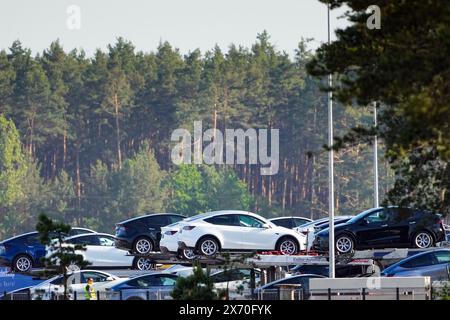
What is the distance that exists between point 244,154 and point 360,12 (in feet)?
278

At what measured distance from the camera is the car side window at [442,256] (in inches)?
1598

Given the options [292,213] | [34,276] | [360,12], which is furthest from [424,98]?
[292,213]

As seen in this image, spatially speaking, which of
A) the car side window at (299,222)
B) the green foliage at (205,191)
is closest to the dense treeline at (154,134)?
the green foliage at (205,191)

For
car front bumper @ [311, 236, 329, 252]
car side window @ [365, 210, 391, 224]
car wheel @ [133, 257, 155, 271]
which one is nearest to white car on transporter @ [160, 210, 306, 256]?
car front bumper @ [311, 236, 329, 252]

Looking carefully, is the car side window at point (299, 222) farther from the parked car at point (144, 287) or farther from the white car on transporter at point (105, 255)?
the parked car at point (144, 287)

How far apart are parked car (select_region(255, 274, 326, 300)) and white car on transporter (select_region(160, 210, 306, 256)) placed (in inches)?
98.7

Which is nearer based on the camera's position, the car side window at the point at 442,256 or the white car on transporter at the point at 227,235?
the car side window at the point at 442,256

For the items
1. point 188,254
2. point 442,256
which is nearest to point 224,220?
point 188,254

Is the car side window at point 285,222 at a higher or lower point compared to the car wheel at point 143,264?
higher

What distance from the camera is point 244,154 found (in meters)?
113

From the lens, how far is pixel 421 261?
40.7m

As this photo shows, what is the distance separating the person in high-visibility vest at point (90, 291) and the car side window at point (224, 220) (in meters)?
4.24

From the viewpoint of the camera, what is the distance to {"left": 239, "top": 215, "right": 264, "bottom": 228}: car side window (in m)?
43.0

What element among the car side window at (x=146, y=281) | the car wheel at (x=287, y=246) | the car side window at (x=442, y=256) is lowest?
the car side window at (x=146, y=281)
